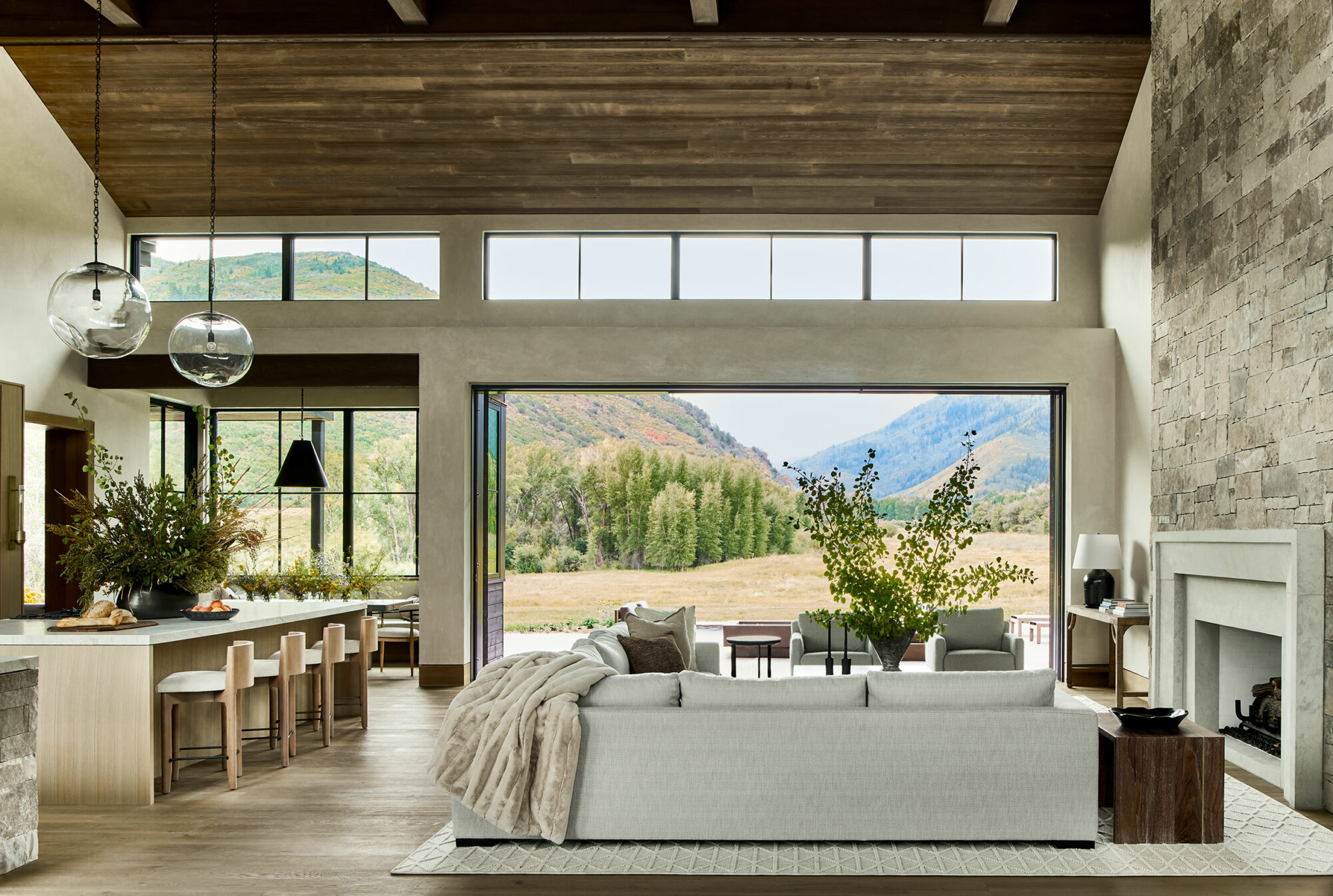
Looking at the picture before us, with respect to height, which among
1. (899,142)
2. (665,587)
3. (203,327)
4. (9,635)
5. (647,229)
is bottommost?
(665,587)

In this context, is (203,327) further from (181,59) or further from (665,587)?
(665,587)

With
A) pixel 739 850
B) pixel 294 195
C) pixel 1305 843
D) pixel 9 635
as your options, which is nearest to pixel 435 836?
pixel 739 850

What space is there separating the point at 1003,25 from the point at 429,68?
4185mm

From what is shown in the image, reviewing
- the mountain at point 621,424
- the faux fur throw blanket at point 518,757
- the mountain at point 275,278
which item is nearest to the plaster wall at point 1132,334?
the faux fur throw blanket at point 518,757

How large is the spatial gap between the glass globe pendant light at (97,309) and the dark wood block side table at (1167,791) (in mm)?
4410

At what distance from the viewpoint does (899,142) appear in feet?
27.9

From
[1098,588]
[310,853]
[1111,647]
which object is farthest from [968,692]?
[1111,647]

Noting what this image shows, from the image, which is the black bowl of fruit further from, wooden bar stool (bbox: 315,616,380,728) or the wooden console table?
the wooden console table

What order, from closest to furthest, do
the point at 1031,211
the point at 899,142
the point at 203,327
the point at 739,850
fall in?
the point at 739,850 → the point at 203,327 → the point at 899,142 → the point at 1031,211

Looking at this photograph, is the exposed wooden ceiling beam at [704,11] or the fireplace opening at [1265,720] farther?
the exposed wooden ceiling beam at [704,11]

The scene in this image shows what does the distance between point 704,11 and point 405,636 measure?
6.30m

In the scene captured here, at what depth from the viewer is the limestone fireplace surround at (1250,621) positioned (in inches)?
201

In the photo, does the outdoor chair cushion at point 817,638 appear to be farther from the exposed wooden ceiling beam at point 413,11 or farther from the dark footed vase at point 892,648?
the exposed wooden ceiling beam at point 413,11

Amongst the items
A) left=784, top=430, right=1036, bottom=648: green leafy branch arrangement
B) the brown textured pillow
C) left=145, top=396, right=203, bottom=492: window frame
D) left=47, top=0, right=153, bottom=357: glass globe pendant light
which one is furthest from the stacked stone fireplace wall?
left=145, top=396, right=203, bottom=492: window frame
